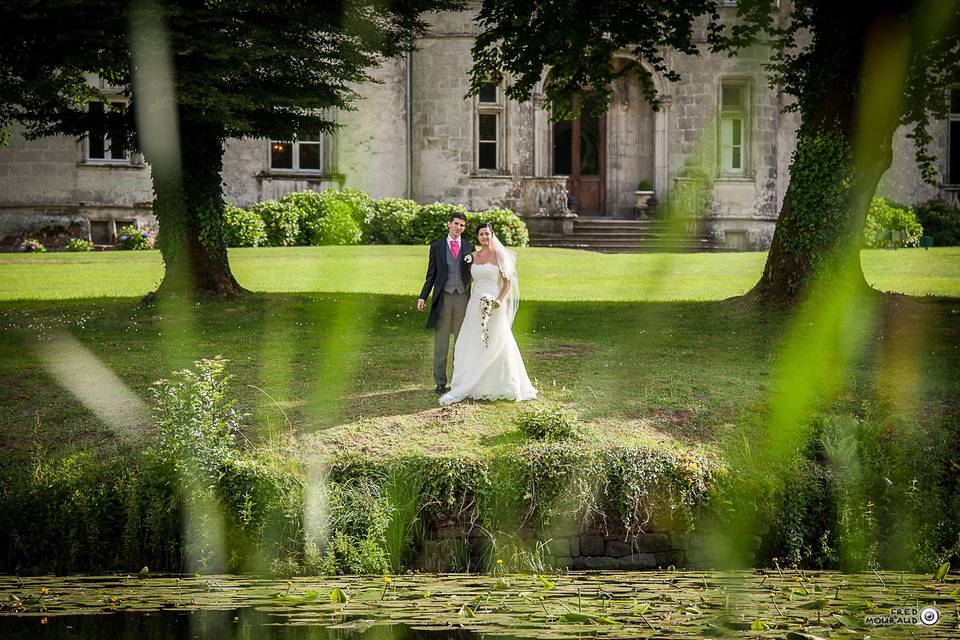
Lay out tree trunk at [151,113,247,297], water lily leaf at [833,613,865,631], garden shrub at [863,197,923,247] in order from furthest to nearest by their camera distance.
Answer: garden shrub at [863,197,923,247] < tree trunk at [151,113,247,297] < water lily leaf at [833,613,865,631]

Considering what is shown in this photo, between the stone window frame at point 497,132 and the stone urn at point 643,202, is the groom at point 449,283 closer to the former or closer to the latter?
the stone window frame at point 497,132

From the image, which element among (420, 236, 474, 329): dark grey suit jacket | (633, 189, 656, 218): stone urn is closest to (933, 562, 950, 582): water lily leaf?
(420, 236, 474, 329): dark grey suit jacket

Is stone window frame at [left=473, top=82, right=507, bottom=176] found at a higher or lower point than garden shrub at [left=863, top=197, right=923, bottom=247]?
higher

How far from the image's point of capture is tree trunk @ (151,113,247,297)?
17375mm

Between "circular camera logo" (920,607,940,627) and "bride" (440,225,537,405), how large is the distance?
484 centimetres

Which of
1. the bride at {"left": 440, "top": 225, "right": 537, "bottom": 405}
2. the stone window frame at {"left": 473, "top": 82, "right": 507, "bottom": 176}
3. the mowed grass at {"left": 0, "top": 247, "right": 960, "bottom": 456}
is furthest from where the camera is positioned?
the stone window frame at {"left": 473, "top": 82, "right": 507, "bottom": 176}

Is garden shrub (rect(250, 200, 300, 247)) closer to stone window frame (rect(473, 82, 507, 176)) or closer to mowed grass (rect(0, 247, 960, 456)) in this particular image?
stone window frame (rect(473, 82, 507, 176))

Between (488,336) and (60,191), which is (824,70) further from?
(60,191)

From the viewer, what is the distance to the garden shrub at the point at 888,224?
2827cm

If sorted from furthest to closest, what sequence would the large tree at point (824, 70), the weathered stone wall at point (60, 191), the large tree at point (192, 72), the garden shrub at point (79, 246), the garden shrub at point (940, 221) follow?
the garden shrub at point (940, 221) → the weathered stone wall at point (60, 191) → the garden shrub at point (79, 246) → the large tree at point (824, 70) → the large tree at point (192, 72)

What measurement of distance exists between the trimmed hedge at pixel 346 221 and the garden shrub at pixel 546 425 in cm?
1529

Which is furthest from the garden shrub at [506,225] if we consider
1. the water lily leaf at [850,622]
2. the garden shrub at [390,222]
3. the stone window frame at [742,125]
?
the water lily leaf at [850,622]

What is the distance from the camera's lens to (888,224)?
28844mm

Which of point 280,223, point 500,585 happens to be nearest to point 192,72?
point 500,585
